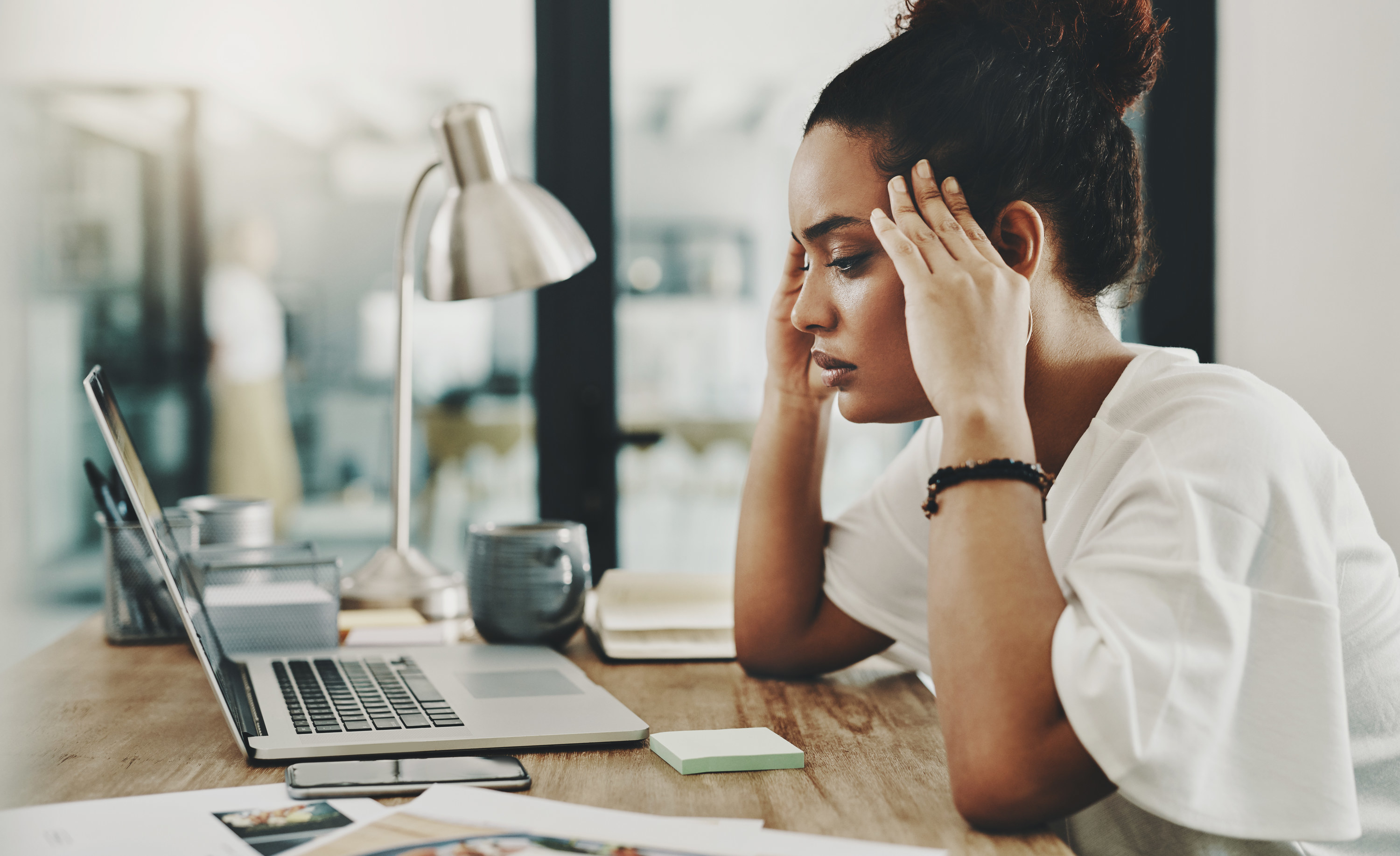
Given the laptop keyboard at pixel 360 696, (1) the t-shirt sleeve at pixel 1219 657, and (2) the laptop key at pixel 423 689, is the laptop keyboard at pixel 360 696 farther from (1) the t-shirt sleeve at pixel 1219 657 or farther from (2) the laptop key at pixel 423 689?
(1) the t-shirt sleeve at pixel 1219 657

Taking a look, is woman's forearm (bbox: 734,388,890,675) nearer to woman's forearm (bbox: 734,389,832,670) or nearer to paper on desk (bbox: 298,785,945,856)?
woman's forearm (bbox: 734,389,832,670)

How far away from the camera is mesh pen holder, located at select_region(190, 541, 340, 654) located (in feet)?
3.50

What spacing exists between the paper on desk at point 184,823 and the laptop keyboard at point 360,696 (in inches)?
5.0

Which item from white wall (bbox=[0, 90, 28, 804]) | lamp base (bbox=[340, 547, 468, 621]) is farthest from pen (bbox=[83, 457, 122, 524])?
white wall (bbox=[0, 90, 28, 804])

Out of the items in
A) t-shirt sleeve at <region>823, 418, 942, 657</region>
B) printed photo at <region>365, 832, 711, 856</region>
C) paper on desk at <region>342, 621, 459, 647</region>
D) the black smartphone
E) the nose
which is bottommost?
paper on desk at <region>342, 621, 459, 647</region>

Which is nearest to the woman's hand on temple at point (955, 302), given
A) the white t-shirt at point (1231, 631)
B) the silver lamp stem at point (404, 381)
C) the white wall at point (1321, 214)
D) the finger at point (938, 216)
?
the finger at point (938, 216)

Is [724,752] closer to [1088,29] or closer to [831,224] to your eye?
[831,224]

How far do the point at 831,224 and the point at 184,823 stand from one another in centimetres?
64

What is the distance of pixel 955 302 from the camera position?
78 cm

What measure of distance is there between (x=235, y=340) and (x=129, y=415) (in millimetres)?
292

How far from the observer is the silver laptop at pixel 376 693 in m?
0.74

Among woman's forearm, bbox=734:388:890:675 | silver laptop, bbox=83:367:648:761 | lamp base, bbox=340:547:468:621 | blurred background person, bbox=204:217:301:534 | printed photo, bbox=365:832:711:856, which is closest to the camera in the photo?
printed photo, bbox=365:832:711:856

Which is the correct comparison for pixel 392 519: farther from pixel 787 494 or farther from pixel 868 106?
pixel 868 106

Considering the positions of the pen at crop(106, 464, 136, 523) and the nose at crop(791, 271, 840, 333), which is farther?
the pen at crop(106, 464, 136, 523)
